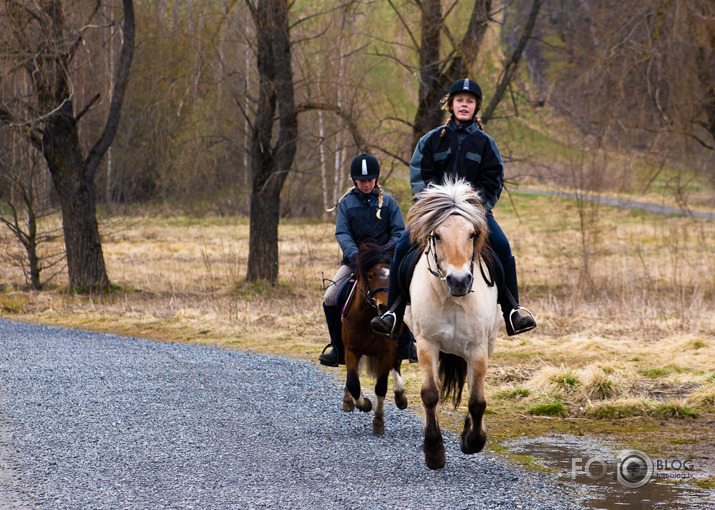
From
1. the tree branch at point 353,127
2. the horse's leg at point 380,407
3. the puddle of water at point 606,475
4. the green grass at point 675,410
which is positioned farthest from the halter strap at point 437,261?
the tree branch at point 353,127

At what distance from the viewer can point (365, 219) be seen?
6.80m

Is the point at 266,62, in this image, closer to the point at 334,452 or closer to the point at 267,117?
the point at 267,117

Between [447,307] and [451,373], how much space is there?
129 centimetres

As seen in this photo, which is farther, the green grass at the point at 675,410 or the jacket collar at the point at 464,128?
the green grass at the point at 675,410

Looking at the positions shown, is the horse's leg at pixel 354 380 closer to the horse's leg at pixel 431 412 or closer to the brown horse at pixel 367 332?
the brown horse at pixel 367 332

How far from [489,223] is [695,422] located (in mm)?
2848

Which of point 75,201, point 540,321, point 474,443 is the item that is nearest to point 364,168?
point 474,443

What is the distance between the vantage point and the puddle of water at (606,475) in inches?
174

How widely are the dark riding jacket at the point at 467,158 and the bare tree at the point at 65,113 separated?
34.8 feet

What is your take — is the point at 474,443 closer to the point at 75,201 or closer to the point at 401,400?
the point at 401,400

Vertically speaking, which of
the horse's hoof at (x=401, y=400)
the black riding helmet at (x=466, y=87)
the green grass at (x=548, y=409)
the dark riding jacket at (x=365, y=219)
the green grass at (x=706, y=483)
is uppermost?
the black riding helmet at (x=466, y=87)

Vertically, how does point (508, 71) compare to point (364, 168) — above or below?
above

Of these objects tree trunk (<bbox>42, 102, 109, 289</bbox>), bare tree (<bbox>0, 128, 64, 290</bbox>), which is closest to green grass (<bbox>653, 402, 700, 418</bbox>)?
tree trunk (<bbox>42, 102, 109, 289</bbox>)

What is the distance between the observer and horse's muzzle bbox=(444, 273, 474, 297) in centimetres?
443
